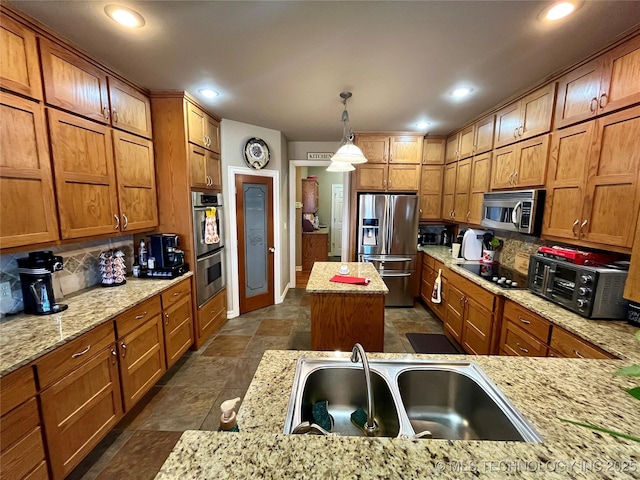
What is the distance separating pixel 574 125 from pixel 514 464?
2408mm

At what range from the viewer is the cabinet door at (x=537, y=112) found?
7.08 feet

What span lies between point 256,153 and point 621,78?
338cm

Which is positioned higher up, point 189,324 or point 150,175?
point 150,175

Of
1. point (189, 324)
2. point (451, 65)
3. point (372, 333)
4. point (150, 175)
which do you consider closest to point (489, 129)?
point (451, 65)

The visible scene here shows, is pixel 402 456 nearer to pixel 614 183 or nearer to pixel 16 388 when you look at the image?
pixel 16 388

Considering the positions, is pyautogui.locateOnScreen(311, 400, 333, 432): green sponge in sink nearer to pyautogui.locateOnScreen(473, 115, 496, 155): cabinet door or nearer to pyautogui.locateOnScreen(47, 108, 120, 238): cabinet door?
pyautogui.locateOnScreen(47, 108, 120, 238): cabinet door

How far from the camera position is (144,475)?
5.11ft

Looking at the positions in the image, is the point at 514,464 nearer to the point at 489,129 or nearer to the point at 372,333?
the point at 372,333

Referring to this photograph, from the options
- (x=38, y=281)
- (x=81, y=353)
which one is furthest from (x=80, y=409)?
(x=38, y=281)

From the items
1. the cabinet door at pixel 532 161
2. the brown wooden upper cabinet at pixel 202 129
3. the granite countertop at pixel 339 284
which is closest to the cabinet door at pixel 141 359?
the granite countertop at pixel 339 284

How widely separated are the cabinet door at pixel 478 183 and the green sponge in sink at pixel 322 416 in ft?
9.39

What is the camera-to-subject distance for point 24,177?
1.47 m

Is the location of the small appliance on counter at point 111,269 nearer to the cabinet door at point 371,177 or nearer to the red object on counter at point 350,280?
the red object on counter at point 350,280

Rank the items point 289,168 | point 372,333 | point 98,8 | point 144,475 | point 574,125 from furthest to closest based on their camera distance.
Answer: point 289,168 → point 372,333 → point 574,125 → point 144,475 → point 98,8
